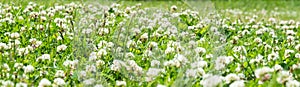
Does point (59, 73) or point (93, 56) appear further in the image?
point (93, 56)

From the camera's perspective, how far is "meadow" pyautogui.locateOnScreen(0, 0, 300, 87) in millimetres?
3053

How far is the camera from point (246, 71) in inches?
133

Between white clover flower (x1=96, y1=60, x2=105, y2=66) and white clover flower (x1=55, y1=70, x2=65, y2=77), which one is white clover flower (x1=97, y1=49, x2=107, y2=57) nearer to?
white clover flower (x1=96, y1=60, x2=105, y2=66)

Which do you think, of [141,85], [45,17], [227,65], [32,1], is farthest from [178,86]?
[32,1]

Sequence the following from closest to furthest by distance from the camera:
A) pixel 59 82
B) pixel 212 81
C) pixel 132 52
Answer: pixel 212 81, pixel 59 82, pixel 132 52

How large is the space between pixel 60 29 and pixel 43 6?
1.46 meters

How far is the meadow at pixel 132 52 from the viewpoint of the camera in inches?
120

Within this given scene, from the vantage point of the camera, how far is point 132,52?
4031 millimetres

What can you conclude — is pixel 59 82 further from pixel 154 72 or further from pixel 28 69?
pixel 154 72

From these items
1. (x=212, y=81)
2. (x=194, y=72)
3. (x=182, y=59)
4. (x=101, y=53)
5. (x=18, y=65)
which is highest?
(x=101, y=53)

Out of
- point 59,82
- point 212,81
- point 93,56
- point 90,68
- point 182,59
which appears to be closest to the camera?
point 212,81

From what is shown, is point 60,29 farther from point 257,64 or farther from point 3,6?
point 257,64

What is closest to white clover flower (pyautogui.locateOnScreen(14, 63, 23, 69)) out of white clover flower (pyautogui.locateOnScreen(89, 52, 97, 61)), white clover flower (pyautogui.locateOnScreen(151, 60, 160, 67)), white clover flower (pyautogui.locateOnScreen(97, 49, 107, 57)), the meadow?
the meadow

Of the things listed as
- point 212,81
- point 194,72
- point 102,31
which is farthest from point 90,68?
point 102,31
